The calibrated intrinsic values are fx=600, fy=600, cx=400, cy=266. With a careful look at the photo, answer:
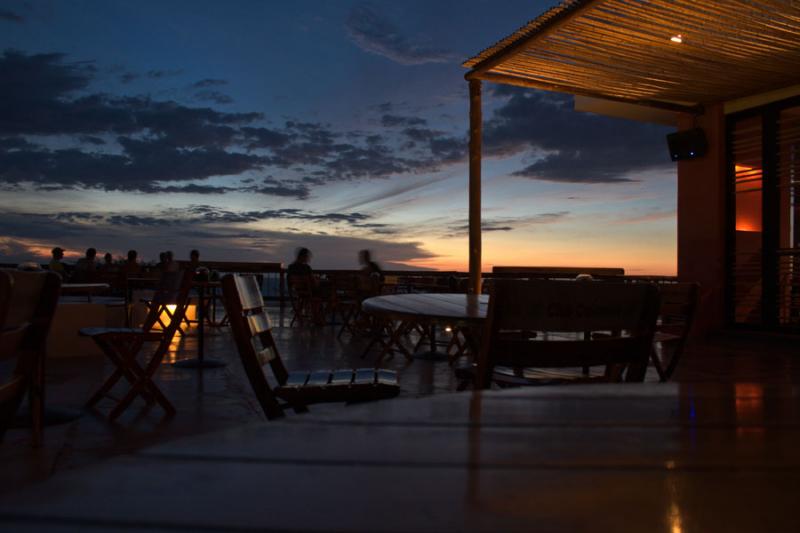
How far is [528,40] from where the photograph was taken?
211 inches

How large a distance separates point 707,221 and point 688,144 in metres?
1.09

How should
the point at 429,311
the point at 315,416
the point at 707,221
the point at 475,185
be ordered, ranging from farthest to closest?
the point at 707,221
the point at 475,185
the point at 429,311
the point at 315,416

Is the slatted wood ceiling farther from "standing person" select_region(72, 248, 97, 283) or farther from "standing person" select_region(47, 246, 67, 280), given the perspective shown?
"standing person" select_region(47, 246, 67, 280)

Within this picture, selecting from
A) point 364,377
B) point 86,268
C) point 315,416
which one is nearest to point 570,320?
point 315,416

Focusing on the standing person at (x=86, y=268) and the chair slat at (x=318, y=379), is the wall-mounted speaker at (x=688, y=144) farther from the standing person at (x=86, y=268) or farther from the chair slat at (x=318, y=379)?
the standing person at (x=86, y=268)

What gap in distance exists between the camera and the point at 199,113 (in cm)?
1473

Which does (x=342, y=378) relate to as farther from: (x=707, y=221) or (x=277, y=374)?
(x=707, y=221)

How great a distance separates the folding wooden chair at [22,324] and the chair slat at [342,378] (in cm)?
108

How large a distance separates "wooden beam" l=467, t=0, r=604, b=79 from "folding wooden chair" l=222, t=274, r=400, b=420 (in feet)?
11.7

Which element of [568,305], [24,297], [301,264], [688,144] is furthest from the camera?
[301,264]

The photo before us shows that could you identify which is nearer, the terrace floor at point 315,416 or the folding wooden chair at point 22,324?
the terrace floor at point 315,416

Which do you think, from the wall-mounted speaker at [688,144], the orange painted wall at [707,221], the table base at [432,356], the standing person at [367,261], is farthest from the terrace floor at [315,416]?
the wall-mounted speaker at [688,144]

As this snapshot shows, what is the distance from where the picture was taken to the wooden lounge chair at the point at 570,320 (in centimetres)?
148

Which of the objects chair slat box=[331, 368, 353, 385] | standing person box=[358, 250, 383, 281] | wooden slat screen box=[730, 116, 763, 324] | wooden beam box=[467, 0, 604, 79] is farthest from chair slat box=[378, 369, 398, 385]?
standing person box=[358, 250, 383, 281]
